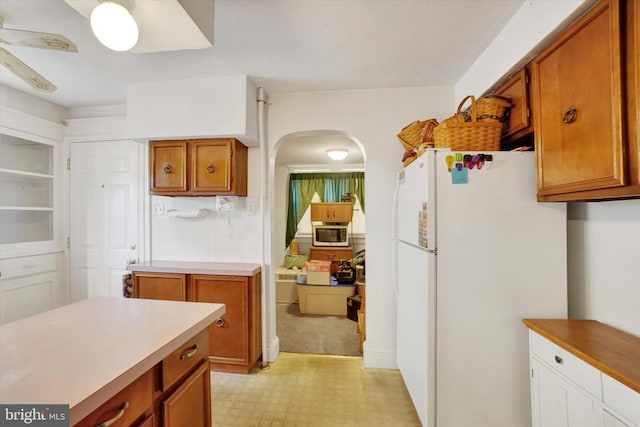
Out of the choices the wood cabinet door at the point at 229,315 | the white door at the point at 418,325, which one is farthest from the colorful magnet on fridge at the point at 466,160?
the wood cabinet door at the point at 229,315

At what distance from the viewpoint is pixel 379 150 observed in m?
2.42

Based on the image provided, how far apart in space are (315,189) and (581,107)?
469cm

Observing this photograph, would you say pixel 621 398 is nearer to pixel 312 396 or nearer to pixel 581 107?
pixel 581 107

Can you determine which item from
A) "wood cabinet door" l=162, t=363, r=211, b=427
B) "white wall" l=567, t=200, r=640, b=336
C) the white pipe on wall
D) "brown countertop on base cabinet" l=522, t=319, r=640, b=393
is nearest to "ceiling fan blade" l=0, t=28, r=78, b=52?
the white pipe on wall

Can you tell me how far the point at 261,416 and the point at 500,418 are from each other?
1.41m

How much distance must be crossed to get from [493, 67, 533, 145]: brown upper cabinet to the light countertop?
6.72 ft

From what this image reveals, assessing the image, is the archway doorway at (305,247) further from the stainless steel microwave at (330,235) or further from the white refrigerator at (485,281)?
the white refrigerator at (485,281)

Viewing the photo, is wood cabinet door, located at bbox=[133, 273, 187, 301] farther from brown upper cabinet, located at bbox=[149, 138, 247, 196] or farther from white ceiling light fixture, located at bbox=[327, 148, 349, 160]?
white ceiling light fixture, located at bbox=[327, 148, 349, 160]

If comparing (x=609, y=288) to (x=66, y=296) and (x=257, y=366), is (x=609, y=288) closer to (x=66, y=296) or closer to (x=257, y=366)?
(x=257, y=366)

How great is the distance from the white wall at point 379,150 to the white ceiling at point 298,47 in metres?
0.12

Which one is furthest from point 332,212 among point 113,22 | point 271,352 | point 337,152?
point 113,22

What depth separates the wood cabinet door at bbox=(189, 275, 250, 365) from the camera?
87.4 inches

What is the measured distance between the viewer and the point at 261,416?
70.5 inches

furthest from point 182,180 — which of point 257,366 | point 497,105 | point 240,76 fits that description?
point 497,105
